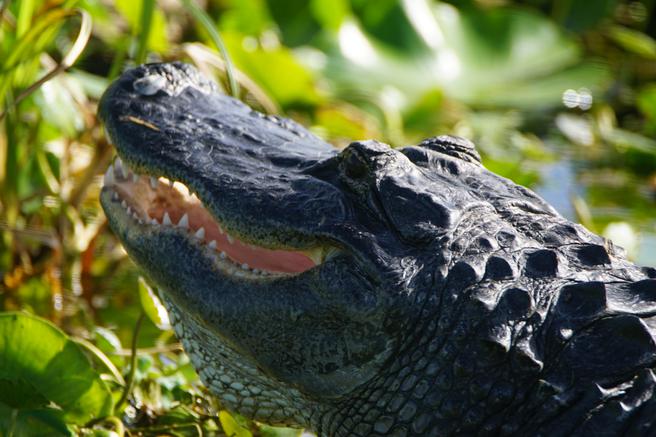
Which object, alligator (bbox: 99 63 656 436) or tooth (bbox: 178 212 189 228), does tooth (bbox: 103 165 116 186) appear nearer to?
alligator (bbox: 99 63 656 436)

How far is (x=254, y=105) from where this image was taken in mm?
5973

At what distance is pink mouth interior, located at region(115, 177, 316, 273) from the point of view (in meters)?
2.78

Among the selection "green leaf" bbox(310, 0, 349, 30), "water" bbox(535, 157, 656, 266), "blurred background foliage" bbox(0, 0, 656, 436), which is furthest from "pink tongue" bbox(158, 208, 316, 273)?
"green leaf" bbox(310, 0, 349, 30)

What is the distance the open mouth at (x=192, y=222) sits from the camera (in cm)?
272

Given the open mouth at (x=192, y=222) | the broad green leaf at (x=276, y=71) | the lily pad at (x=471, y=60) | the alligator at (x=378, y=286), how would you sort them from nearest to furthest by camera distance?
the alligator at (x=378, y=286)
the open mouth at (x=192, y=222)
the broad green leaf at (x=276, y=71)
the lily pad at (x=471, y=60)

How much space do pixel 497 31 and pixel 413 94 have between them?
0.90 m

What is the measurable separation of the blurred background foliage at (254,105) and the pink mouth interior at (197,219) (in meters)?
0.23

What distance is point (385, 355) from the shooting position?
97.2 inches

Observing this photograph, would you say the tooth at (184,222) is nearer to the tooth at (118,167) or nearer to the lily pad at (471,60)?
the tooth at (118,167)

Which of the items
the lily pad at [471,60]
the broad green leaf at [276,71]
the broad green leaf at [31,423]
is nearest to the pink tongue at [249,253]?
the broad green leaf at [31,423]

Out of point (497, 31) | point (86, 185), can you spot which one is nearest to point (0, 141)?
point (86, 185)

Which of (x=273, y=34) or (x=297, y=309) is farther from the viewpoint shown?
(x=273, y=34)

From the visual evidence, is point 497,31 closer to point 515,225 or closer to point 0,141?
point 0,141

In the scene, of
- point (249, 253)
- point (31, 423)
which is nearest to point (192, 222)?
point (249, 253)
